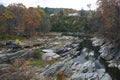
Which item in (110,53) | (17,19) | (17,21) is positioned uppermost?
(17,19)

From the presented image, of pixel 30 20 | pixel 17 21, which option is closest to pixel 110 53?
pixel 17 21

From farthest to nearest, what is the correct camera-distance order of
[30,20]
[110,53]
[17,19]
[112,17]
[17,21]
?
1. [30,20]
2. [17,19]
3. [17,21]
4. [112,17]
5. [110,53]

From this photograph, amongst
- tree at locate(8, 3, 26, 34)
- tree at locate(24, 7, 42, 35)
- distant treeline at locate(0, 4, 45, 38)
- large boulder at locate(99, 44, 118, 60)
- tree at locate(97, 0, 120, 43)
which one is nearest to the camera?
large boulder at locate(99, 44, 118, 60)

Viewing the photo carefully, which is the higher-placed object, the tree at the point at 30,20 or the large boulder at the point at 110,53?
the tree at the point at 30,20

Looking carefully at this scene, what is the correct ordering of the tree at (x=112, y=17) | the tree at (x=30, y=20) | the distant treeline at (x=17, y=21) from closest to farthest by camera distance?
the tree at (x=112, y=17), the distant treeline at (x=17, y=21), the tree at (x=30, y=20)

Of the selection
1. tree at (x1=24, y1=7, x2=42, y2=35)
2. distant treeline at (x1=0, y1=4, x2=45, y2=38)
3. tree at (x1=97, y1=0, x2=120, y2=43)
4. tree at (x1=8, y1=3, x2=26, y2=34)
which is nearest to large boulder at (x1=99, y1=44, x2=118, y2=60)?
tree at (x1=97, y1=0, x2=120, y2=43)

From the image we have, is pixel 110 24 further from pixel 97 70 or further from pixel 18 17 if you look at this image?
pixel 18 17

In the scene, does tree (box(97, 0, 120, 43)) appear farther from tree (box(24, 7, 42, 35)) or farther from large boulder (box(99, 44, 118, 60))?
tree (box(24, 7, 42, 35))

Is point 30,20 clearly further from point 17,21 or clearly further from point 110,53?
point 110,53

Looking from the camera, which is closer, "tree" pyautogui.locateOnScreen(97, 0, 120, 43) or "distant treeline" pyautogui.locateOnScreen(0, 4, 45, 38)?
"tree" pyautogui.locateOnScreen(97, 0, 120, 43)

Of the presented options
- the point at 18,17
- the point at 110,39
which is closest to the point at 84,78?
the point at 110,39

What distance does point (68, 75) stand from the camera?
28.2 m

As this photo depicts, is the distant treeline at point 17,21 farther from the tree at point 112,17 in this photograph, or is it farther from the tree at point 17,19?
the tree at point 112,17

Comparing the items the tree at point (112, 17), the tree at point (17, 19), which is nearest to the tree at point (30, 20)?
the tree at point (17, 19)
